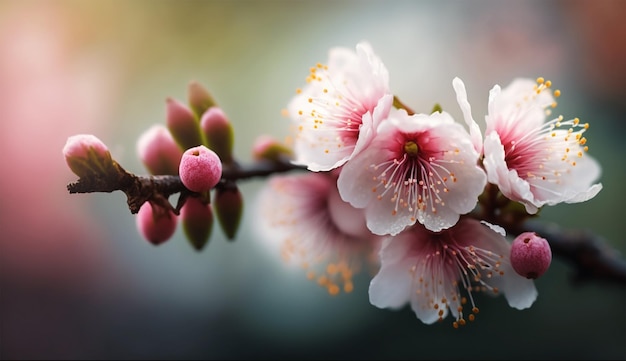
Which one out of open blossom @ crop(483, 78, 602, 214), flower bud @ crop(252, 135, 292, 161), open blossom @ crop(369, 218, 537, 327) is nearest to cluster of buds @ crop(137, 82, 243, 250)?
flower bud @ crop(252, 135, 292, 161)

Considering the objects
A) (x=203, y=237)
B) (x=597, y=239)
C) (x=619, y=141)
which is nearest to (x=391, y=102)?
(x=203, y=237)

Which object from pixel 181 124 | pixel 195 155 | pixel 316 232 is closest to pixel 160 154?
pixel 181 124

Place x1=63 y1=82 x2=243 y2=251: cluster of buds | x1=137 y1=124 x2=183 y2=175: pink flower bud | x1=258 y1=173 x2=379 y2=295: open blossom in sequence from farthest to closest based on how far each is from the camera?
x1=258 y1=173 x2=379 y2=295: open blossom
x1=137 y1=124 x2=183 y2=175: pink flower bud
x1=63 y1=82 x2=243 y2=251: cluster of buds

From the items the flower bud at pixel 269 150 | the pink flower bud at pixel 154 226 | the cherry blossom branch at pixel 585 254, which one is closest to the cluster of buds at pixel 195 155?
the pink flower bud at pixel 154 226

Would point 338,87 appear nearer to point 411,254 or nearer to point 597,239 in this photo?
point 411,254

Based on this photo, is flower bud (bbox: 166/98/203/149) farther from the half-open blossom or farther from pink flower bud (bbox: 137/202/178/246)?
the half-open blossom

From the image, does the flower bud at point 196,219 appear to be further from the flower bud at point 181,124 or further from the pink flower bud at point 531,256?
the pink flower bud at point 531,256
